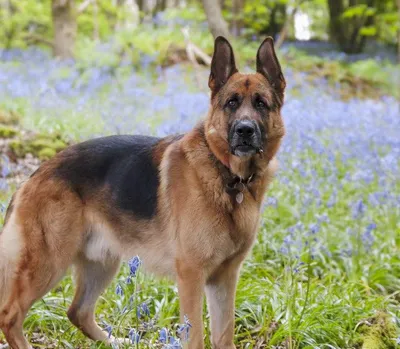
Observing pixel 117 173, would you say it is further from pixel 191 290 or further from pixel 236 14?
pixel 236 14

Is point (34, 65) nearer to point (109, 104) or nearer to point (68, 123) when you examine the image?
point (109, 104)

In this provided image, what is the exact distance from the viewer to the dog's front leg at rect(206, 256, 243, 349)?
11.9ft

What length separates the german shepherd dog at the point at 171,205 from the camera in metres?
3.41

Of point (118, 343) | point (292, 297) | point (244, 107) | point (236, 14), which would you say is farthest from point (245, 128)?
point (236, 14)

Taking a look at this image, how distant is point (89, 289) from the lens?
407 centimetres

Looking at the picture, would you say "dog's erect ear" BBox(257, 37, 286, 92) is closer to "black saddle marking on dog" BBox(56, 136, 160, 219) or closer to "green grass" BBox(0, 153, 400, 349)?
"black saddle marking on dog" BBox(56, 136, 160, 219)

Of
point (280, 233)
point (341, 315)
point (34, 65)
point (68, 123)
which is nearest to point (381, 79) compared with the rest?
point (34, 65)

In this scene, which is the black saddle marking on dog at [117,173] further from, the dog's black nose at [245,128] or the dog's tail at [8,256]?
the dog's black nose at [245,128]

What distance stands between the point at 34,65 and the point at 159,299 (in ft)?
40.6

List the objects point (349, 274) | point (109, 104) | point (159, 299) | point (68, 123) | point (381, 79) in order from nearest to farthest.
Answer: point (159, 299), point (349, 274), point (68, 123), point (109, 104), point (381, 79)

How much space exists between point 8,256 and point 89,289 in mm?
646

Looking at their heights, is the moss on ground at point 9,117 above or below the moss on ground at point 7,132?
below

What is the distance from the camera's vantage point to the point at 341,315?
4043 mm

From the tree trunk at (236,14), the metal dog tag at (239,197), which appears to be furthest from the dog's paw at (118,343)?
the tree trunk at (236,14)
